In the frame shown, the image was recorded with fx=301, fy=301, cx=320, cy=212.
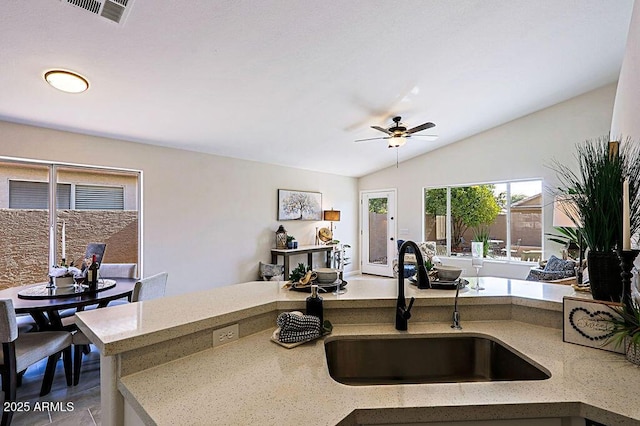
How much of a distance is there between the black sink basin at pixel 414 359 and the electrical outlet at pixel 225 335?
40 centimetres

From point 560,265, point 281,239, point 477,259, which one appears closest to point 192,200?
point 281,239

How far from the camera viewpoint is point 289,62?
2.71 meters

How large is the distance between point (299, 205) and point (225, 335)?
4902 millimetres

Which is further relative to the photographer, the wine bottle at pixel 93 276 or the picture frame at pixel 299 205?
the picture frame at pixel 299 205

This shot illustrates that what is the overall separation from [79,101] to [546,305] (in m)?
3.89

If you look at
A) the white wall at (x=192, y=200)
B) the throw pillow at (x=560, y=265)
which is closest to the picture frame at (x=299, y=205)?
the white wall at (x=192, y=200)

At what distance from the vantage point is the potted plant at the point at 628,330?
106 cm

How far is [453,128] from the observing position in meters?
5.19

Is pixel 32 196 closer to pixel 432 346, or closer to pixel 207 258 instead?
pixel 207 258

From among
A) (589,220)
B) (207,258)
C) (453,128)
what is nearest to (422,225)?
(453,128)

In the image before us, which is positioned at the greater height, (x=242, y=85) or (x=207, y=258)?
(x=242, y=85)

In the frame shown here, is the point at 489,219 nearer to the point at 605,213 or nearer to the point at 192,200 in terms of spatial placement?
the point at 605,213

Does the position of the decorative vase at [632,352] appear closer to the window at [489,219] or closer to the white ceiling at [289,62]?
the white ceiling at [289,62]

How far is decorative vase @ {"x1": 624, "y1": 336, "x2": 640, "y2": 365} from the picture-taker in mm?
1063
